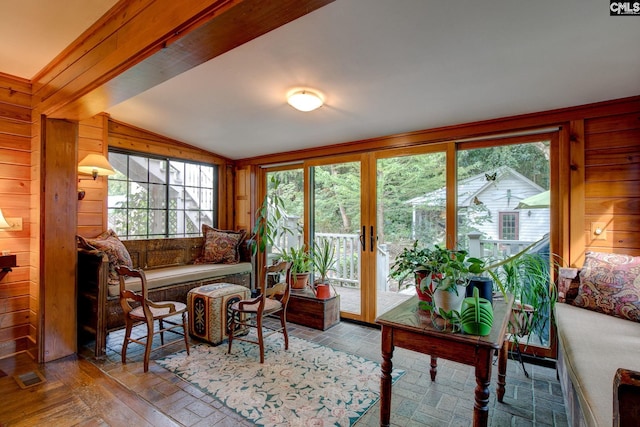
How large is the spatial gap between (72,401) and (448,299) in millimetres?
2522

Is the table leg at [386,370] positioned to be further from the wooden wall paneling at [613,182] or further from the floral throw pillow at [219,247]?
the floral throw pillow at [219,247]

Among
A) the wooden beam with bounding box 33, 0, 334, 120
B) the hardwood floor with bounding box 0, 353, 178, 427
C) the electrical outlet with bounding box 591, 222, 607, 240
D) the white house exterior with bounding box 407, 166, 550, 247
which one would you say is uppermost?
the wooden beam with bounding box 33, 0, 334, 120

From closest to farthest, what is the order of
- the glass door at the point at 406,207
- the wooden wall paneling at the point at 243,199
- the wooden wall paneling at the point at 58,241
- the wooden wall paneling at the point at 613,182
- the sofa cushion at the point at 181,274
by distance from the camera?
the wooden wall paneling at the point at 613,182 → the wooden wall paneling at the point at 58,241 → the sofa cushion at the point at 181,274 → the glass door at the point at 406,207 → the wooden wall paneling at the point at 243,199

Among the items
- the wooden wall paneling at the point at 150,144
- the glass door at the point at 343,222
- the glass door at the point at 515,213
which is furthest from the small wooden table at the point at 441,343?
the wooden wall paneling at the point at 150,144

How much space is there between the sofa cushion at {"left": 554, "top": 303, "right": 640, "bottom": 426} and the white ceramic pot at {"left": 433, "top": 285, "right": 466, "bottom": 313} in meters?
0.55

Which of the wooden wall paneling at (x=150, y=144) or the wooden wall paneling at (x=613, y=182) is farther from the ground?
the wooden wall paneling at (x=150, y=144)

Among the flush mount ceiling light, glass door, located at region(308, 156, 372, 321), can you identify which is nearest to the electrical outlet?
glass door, located at region(308, 156, 372, 321)

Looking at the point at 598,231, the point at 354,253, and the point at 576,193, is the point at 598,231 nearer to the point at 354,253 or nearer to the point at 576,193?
Result: the point at 576,193

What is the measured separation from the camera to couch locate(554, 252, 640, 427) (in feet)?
4.24

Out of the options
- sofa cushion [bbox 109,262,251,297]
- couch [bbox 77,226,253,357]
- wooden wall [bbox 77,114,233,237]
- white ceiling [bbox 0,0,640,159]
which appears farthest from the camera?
wooden wall [bbox 77,114,233,237]

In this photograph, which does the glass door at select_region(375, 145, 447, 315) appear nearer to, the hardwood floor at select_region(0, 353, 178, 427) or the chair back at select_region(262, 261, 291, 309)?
the chair back at select_region(262, 261, 291, 309)

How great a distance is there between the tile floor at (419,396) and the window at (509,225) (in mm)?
1109

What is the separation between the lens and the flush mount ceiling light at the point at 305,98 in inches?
103

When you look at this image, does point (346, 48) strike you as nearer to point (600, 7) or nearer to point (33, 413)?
point (600, 7)
